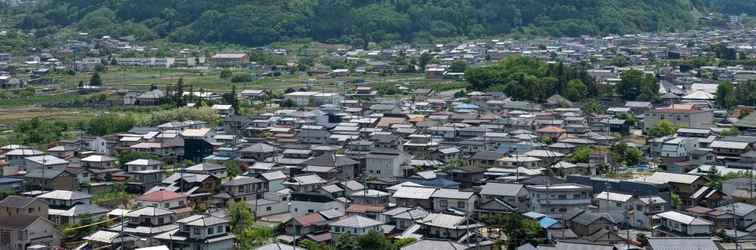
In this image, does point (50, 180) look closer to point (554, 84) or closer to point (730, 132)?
point (730, 132)

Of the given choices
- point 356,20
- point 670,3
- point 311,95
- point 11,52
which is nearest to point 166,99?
point 311,95

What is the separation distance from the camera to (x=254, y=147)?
16.6m

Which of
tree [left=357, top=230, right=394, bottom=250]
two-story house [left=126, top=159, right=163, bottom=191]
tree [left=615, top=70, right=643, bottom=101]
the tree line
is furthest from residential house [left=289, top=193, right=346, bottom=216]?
tree [left=615, top=70, right=643, bottom=101]

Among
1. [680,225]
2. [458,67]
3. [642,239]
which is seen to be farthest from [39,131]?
[458,67]

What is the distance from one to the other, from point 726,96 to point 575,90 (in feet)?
11.0

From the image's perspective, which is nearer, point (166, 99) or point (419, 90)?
point (166, 99)

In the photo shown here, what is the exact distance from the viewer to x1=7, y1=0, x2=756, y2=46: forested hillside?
4431 centimetres

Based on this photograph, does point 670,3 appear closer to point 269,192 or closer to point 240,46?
point 240,46

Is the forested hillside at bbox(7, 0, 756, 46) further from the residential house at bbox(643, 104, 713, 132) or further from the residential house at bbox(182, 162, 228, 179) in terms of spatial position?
the residential house at bbox(182, 162, 228, 179)

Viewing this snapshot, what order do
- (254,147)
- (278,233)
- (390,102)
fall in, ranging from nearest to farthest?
1. (278,233)
2. (254,147)
3. (390,102)

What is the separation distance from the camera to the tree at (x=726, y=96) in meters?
22.2

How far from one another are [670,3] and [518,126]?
1360 inches

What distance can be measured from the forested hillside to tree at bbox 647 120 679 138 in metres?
25.2

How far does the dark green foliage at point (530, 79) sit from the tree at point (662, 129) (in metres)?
5.12
